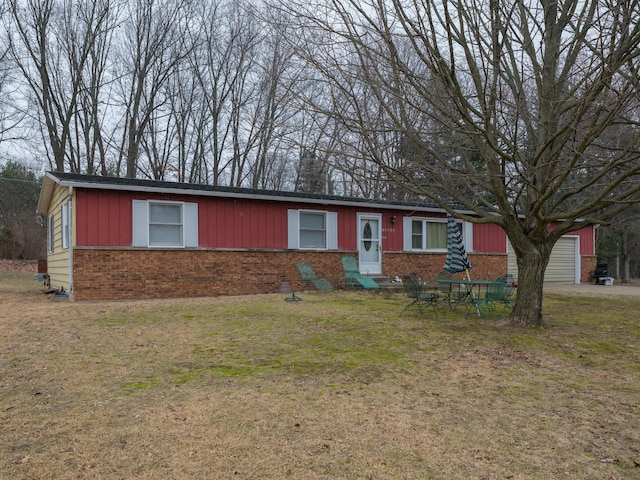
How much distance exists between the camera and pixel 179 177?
2942 cm

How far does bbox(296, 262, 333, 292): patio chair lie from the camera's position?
1390 centimetres

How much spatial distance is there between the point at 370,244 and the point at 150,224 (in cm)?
684

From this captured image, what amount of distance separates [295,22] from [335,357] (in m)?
4.57

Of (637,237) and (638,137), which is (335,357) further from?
(637,237)

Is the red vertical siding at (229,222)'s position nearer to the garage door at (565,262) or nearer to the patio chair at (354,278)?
the patio chair at (354,278)

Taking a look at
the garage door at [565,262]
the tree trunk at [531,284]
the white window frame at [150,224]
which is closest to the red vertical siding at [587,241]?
the garage door at [565,262]

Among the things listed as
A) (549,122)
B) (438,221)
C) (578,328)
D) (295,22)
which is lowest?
(578,328)

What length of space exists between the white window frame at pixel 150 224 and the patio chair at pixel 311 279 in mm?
2970

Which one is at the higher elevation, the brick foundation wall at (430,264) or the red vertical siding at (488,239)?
the red vertical siding at (488,239)

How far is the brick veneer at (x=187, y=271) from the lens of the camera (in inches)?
464

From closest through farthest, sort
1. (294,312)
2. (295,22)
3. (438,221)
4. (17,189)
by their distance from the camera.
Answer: (295,22)
(294,312)
(438,221)
(17,189)

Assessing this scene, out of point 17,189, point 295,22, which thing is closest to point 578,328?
point 295,22

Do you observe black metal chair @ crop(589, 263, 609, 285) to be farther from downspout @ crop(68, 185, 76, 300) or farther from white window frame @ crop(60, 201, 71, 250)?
white window frame @ crop(60, 201, 71, 250)

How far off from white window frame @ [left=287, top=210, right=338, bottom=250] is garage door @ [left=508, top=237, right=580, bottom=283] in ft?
33.3
